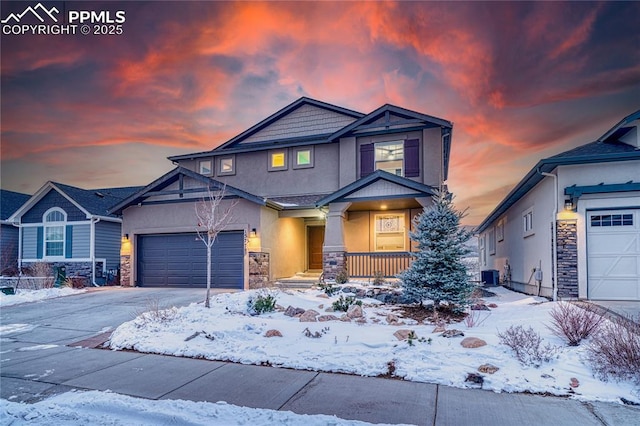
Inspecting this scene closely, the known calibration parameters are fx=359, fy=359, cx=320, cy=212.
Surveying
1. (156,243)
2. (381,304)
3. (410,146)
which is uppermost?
(410,146)

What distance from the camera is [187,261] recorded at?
48.4ft

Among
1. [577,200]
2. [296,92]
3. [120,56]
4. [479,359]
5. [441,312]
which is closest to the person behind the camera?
[479,359]

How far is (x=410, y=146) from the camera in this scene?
49.4 feet

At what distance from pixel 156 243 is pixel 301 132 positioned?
829cm

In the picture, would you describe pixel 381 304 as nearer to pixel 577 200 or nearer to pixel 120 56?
pixel 577 200

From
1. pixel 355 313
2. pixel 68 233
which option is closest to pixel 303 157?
pixel 355 313

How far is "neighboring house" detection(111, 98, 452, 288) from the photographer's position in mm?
13516

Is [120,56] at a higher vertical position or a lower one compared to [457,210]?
higher

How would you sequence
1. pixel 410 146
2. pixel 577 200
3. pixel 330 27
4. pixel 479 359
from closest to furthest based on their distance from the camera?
pixel 479 359, pixel 577 200, pixel 330 27, pixel 410 146

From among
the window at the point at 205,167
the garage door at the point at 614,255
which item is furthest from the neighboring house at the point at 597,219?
the window at the point at 205,167

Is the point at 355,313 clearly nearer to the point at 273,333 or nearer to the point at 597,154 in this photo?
the point at 273,333

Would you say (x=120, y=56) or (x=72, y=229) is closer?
(x=120, y=56)

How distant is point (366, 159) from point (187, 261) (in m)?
8.63

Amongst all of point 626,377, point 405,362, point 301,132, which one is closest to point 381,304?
point 405,362
